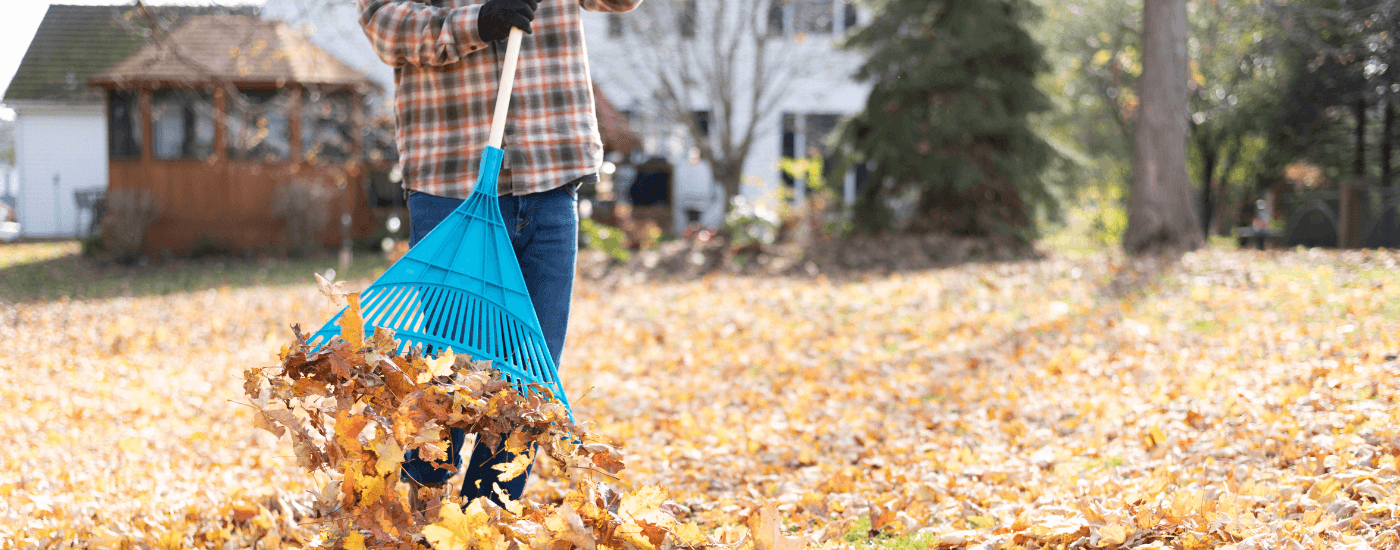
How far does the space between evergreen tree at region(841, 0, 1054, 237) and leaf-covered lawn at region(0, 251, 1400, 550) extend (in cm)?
353

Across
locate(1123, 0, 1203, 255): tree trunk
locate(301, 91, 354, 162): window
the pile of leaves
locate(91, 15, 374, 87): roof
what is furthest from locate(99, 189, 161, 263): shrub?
the pile of leaves

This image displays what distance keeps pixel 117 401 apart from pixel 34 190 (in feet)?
57.4

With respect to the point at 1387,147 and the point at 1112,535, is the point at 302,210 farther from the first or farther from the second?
the point at 1387,147

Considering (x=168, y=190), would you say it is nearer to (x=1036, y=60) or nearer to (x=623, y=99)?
(x=623, y=99)

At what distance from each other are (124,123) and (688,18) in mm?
9214

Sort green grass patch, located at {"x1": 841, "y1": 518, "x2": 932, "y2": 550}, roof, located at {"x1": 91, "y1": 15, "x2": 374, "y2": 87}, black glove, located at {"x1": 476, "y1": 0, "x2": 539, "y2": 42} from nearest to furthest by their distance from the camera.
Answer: black glove, located at {"x1": 476, "y1": 0, "x2": 539, "y2": 42} → green grass patch, located at {"x1": 841, "y1": 518, "x2": 932, "y2": 550} → roof, located at {"x1": 91, "y1": 15, "x2": 374, "y2": 87}

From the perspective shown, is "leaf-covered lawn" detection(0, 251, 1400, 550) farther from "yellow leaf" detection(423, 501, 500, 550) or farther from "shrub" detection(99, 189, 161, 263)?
"shrub" detection(99, 189, 161, 263)

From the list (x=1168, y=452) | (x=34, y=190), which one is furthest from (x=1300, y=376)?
(x=34, y=190)

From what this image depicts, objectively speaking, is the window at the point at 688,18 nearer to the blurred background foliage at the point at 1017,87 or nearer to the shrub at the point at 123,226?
the blurred background foliage at the point at 1017,87

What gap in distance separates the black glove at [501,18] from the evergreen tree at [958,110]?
9848mm

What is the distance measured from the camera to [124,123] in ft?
50.4

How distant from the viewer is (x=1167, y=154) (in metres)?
10.1

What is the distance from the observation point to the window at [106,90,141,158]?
15.3 metres

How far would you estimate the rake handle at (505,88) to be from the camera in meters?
2.07
